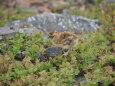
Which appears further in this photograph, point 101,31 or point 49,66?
point 101,31

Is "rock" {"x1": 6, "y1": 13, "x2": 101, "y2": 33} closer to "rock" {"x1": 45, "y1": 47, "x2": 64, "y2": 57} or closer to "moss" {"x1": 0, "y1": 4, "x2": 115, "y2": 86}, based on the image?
"moss" {"x1": 0, "y1": 4, "x2": 115, "y2": 86}

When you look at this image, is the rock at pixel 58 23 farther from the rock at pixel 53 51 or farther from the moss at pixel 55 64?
the rock at pixel 53 51

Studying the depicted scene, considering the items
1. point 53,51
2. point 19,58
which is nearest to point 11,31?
point 19,58

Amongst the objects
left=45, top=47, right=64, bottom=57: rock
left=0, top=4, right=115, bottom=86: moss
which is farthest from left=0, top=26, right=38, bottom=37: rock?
left=45, top=47, right=64, bottom=57: rock

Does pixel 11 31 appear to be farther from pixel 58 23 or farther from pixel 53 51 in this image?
pixel 58 23

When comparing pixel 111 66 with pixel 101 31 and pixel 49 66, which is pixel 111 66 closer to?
pixel 49 66

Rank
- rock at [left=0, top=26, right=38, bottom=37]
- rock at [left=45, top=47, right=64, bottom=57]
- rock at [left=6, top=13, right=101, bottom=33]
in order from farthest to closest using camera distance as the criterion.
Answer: rock at [left=6, top=13, right=101, bottom=33]
rock at [left=0, top=26, right=38, bottom=37]
rock at [left=45, top=47, right=64, bottom=57]

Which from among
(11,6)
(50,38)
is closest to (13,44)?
(50,38)

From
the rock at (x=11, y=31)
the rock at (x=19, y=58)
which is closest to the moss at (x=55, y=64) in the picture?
the rock at (x=19, y=58)

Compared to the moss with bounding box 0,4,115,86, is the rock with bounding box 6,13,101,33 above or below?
below
